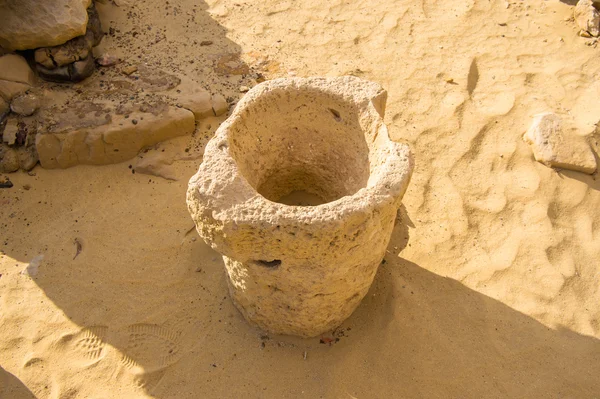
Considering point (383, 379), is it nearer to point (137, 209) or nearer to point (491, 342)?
point (491, 342)

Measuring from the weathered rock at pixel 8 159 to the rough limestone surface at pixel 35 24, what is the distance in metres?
0.85

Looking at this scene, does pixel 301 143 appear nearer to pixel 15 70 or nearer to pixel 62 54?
pixel 62 54

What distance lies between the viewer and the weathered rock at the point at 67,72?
151 inches

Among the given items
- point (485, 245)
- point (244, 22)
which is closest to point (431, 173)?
point (485, 245)

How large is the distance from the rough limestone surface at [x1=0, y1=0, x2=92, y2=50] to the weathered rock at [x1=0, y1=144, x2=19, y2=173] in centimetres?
85

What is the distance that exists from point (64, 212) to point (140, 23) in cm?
212

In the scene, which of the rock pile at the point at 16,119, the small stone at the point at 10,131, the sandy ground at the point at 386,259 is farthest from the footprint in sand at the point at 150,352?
the small stone at the point at 10,131

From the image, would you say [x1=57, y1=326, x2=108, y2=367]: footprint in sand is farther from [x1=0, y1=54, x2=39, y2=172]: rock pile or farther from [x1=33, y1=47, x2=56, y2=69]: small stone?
[x1=33, y1=47, x2=56, y2=69]: small stone

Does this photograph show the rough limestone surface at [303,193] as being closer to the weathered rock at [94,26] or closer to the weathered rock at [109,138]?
the weathered rock at [109,138]

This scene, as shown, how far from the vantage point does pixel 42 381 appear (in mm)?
A: 2615

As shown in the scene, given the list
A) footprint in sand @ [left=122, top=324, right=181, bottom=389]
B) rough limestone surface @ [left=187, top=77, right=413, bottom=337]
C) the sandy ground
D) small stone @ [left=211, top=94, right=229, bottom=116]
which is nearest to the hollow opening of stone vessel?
rough limestone surface @ [left=187, top=77, right=413, bottom=337]

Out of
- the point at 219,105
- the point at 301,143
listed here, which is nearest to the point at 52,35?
the point at 219,105

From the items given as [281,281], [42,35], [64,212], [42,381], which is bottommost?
[42,381]

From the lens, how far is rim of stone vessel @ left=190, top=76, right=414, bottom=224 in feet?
6.68
